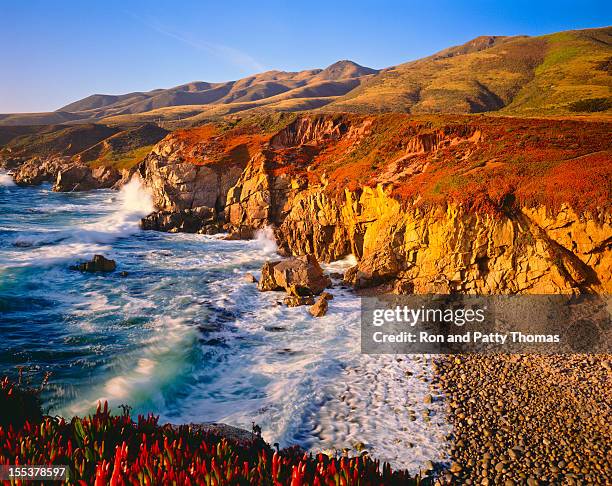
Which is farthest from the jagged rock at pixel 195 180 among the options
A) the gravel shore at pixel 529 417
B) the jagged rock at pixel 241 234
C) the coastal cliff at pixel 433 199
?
the gravel shore at pixel 529 417

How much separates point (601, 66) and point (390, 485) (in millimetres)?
120470

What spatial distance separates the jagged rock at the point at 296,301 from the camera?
2199cm

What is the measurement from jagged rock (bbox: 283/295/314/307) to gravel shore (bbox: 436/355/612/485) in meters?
8.83

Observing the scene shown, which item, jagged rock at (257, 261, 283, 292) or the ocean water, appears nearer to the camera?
the ocean water

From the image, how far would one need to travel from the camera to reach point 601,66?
300 feet

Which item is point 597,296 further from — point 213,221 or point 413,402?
point 213,221

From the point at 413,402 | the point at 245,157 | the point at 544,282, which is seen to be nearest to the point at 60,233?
the point at 245,157

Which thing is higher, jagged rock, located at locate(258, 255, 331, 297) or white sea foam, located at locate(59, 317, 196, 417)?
jagged rock, located at locate(258, 255, 331, 297)

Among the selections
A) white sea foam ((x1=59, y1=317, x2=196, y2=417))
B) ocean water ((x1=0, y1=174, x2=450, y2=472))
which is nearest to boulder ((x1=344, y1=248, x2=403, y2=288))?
ocean water ((x1=0, y1=174, x2=450, y2=472))

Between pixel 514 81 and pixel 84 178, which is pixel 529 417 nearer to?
pixel 84 178

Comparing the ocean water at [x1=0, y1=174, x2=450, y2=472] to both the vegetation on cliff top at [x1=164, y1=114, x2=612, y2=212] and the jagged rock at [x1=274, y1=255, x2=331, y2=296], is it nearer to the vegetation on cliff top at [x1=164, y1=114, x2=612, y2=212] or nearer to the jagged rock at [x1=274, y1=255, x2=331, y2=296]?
the jagged rock at [x1=274, y1=255, x2=331, y2=296]

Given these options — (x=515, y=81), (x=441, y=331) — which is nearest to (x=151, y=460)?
(x=441, y=331)

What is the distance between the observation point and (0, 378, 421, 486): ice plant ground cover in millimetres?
4363

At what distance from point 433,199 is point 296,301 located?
10.5 m
